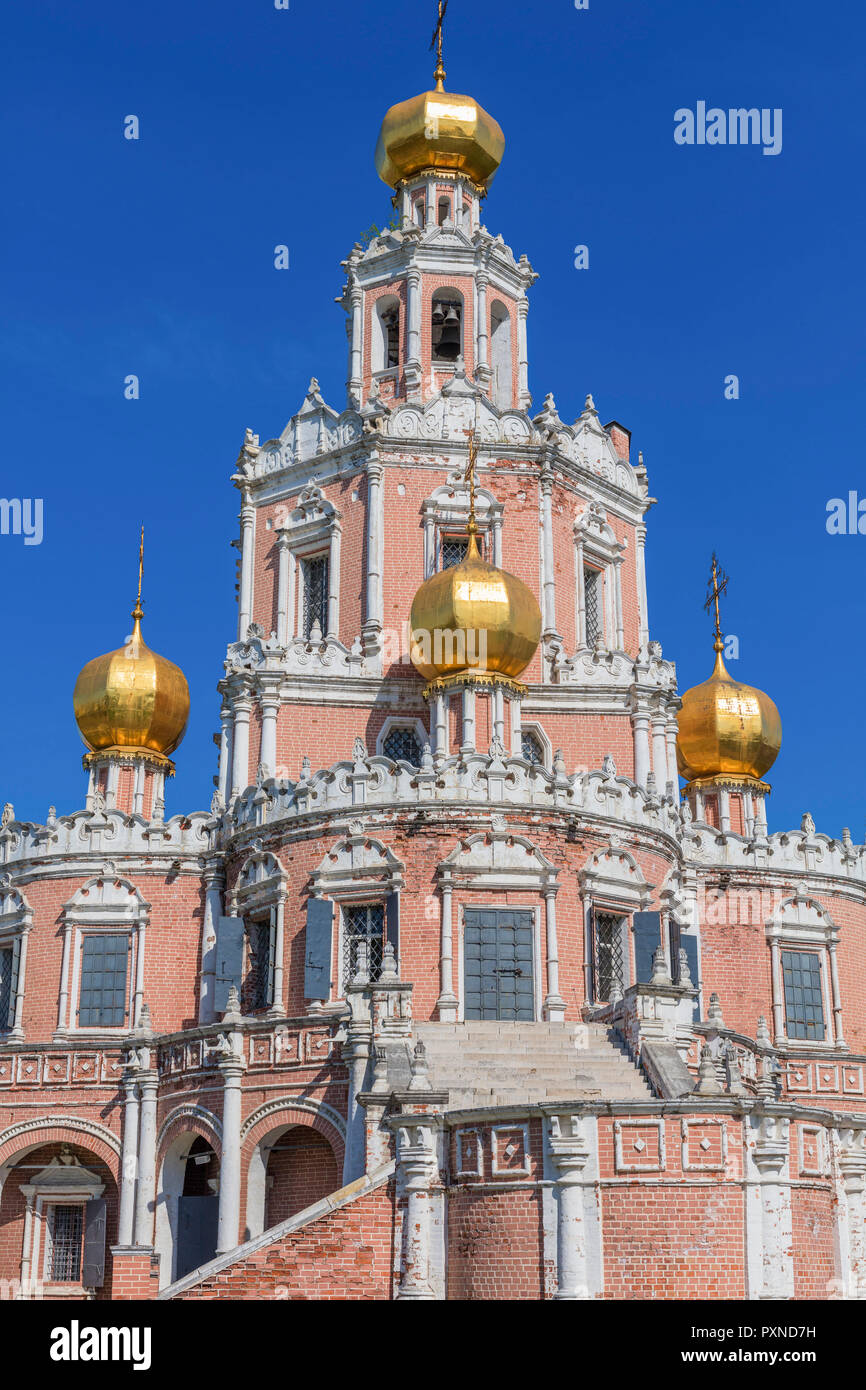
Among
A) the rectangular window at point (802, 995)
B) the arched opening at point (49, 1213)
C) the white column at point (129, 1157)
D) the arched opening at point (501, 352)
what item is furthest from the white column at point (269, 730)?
the rectangular window at point (802, 995)

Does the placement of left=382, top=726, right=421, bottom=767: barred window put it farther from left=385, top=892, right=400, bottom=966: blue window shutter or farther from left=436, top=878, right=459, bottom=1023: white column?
left=436, top=878, right=459, bottom=1023: white column

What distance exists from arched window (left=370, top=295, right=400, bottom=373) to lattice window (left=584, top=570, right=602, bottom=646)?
24.5 feet

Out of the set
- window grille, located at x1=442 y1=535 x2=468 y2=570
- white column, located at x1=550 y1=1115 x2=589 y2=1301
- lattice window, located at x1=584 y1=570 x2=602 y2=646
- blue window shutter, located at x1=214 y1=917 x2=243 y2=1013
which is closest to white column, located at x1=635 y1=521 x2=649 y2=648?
lattice window, located at x1=584 y1=570 x2=602 y2=646

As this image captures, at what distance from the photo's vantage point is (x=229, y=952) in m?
32.4

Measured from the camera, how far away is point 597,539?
135 feet

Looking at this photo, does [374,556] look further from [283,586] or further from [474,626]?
[474,626]

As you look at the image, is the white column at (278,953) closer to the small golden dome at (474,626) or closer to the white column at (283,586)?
the small golden dome at (474,626)

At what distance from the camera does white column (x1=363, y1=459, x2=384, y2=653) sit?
124 feet

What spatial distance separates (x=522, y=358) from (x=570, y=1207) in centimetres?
2801

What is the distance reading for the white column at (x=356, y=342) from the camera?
42438 mm

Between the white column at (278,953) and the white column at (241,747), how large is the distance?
16.5ft
